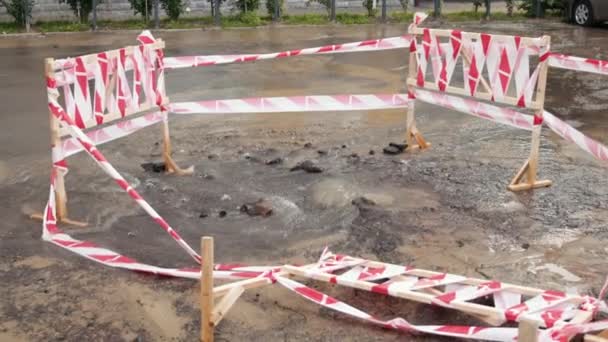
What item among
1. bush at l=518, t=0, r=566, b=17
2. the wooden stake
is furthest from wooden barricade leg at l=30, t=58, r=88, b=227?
bush at l=518, t=0, r=566, b=17

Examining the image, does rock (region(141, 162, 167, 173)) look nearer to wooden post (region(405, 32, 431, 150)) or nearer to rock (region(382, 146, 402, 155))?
rock (region(382, 146, 402, 155))

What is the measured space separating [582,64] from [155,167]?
4.57 meters

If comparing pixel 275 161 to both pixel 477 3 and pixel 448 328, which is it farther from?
pixel 477 3

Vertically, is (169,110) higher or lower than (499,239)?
higher

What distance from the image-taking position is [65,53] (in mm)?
16188

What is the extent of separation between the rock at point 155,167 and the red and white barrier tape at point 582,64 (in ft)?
13.9

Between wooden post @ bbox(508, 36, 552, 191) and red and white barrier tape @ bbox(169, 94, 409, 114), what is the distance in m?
1.85

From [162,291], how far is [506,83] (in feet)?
13.6

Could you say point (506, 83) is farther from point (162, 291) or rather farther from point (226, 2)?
point (226, 2)

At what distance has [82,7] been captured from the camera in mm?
20266

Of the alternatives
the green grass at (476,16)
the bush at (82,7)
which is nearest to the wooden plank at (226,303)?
the bush at (82,7)

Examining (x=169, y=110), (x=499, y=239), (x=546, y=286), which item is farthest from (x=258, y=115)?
(x=546, y=286)

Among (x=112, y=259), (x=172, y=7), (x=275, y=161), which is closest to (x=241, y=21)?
(x=172, y=7)

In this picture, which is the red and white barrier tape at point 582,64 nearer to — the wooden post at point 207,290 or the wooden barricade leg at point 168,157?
the wooden barricade leg at point 168,157
